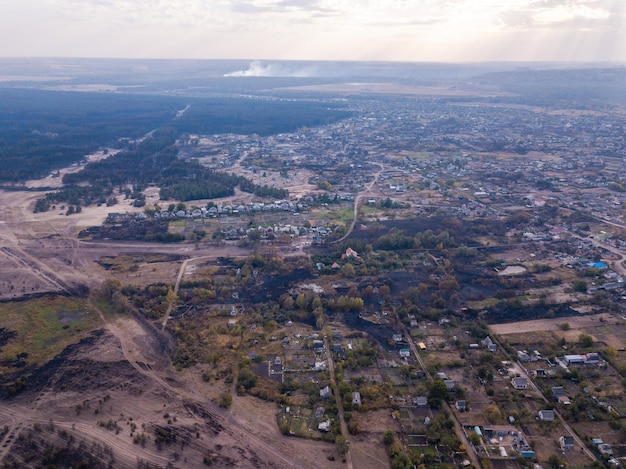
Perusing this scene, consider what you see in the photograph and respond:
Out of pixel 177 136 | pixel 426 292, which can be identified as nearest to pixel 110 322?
pixel 426 292

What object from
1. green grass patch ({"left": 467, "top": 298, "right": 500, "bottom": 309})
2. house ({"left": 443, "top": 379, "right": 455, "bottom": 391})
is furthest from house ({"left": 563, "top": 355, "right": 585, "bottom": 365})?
house ({"left": 443, "top": 379, "right": 455, "bottom": 391})

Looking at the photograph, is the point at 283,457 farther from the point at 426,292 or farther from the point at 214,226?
the point at 214,226

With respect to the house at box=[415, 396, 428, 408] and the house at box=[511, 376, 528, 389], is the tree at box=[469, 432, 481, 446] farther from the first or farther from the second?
the house at box=[511, 376, 528, 389]

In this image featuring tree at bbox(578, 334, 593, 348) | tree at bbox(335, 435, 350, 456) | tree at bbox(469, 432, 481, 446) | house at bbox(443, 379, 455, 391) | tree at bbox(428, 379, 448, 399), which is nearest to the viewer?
tree at bbox(335, 435, 350, 456)

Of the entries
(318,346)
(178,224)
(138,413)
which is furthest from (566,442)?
(178,224)

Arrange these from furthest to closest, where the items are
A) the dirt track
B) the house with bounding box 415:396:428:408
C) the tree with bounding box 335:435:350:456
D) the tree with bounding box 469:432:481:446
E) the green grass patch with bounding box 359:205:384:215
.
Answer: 1. the green grass patch with bounding box 359:205:384:215
2. the house with bounding box 415:396:428:408
3. the tree with bounding box 469:432:481:446
4. the dirt track
5. the tree with bounding box 335:435:350:456

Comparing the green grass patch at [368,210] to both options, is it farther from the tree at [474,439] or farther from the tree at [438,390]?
the tree at [474,439]
